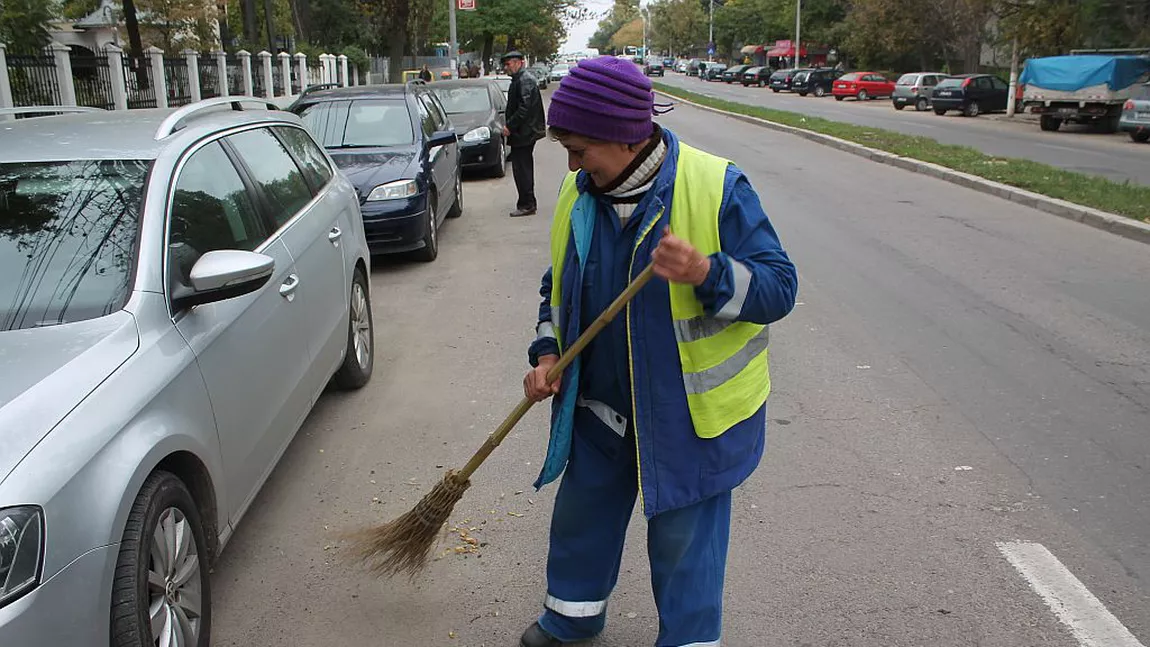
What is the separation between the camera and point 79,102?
16.0 metres

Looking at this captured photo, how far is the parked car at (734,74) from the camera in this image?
65.4 metres

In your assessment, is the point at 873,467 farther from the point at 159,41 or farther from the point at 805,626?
the point at 159,41

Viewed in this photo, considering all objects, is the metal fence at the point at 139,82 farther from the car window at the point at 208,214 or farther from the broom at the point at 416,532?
the broom at the point at 416,532

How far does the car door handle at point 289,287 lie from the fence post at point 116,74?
14.5 metres

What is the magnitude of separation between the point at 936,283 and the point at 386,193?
15.4ft

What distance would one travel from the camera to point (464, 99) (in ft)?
52.9

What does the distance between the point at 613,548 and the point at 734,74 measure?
2639 inches

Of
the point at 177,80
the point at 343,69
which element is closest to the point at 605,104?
the point at 177,80

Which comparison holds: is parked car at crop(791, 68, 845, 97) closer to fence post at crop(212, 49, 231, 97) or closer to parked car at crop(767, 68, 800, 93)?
parked car at crop(767, 68, 800, 93)

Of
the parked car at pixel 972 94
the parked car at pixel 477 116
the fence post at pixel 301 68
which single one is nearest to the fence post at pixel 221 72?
the fence post at pixel 301 68

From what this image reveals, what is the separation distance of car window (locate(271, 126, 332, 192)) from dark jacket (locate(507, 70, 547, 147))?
549cm

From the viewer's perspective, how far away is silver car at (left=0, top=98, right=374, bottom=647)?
2193 millimetres

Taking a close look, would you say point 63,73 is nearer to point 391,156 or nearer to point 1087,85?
point 391,156

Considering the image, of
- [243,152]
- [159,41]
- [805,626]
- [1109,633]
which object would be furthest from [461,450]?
[159,41]
